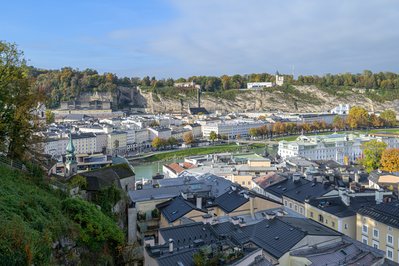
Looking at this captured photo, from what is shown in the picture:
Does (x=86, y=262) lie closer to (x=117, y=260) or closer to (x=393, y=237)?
(x=117, y=260)

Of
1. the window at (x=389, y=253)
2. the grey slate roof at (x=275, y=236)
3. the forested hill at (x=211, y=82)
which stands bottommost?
the window at (x=389, y=253)

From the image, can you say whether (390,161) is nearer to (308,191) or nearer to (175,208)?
(308,191)

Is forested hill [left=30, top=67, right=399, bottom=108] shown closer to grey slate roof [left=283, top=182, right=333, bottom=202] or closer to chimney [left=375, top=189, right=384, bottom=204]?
grey slate roof [left=283, top=182, right=333, bottom=202]

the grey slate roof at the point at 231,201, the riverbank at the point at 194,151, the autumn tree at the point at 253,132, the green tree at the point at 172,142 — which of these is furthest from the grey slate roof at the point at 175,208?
the autumn tree at the point at 253,132

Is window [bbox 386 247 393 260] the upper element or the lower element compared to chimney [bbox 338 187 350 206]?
lower

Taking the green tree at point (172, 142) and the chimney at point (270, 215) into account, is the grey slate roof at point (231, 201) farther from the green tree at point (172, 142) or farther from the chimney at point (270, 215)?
the green tree at point (172, 142)

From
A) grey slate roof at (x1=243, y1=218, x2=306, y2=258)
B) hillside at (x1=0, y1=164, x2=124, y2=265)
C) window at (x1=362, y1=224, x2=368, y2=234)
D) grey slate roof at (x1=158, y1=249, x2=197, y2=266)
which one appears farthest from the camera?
window at (x1=362, y1=224, x2=368, y2=234)

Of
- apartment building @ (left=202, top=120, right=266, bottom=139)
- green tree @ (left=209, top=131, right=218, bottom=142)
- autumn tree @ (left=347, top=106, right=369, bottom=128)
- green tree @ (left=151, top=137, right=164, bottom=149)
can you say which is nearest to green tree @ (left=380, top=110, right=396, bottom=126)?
autumn tree @ (left=347, top=106, right=369, bottom=128)
